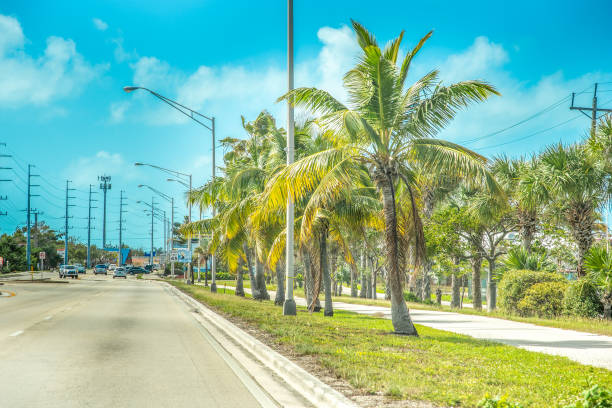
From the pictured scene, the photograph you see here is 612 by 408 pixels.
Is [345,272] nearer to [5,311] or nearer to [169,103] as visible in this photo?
[169,103]

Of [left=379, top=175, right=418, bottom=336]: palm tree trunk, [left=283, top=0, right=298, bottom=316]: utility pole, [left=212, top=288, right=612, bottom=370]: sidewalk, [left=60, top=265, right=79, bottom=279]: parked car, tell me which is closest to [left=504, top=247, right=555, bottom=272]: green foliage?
[left=212, top=288, right=612, bottom=370]: sidewalk

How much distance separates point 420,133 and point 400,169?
1.11 m

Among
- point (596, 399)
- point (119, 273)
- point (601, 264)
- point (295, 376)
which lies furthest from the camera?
point (119, 273)

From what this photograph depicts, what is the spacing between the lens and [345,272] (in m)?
68.1

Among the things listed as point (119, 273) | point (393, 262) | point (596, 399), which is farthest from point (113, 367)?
point (119, 273)

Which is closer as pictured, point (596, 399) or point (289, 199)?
point (596, 399)

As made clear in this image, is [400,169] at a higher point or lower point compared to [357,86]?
lower

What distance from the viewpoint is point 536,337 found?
15102 millimetres

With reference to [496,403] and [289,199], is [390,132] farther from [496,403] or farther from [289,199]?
[496,403]

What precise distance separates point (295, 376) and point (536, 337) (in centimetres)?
860

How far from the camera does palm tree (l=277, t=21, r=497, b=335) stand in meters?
14.6

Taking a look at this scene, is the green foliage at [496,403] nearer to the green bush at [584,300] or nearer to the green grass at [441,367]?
the green grass at [441,367]

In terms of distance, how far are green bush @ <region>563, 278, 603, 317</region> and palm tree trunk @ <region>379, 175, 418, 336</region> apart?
8136mm

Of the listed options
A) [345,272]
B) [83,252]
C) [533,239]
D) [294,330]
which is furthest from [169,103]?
[83,252]
